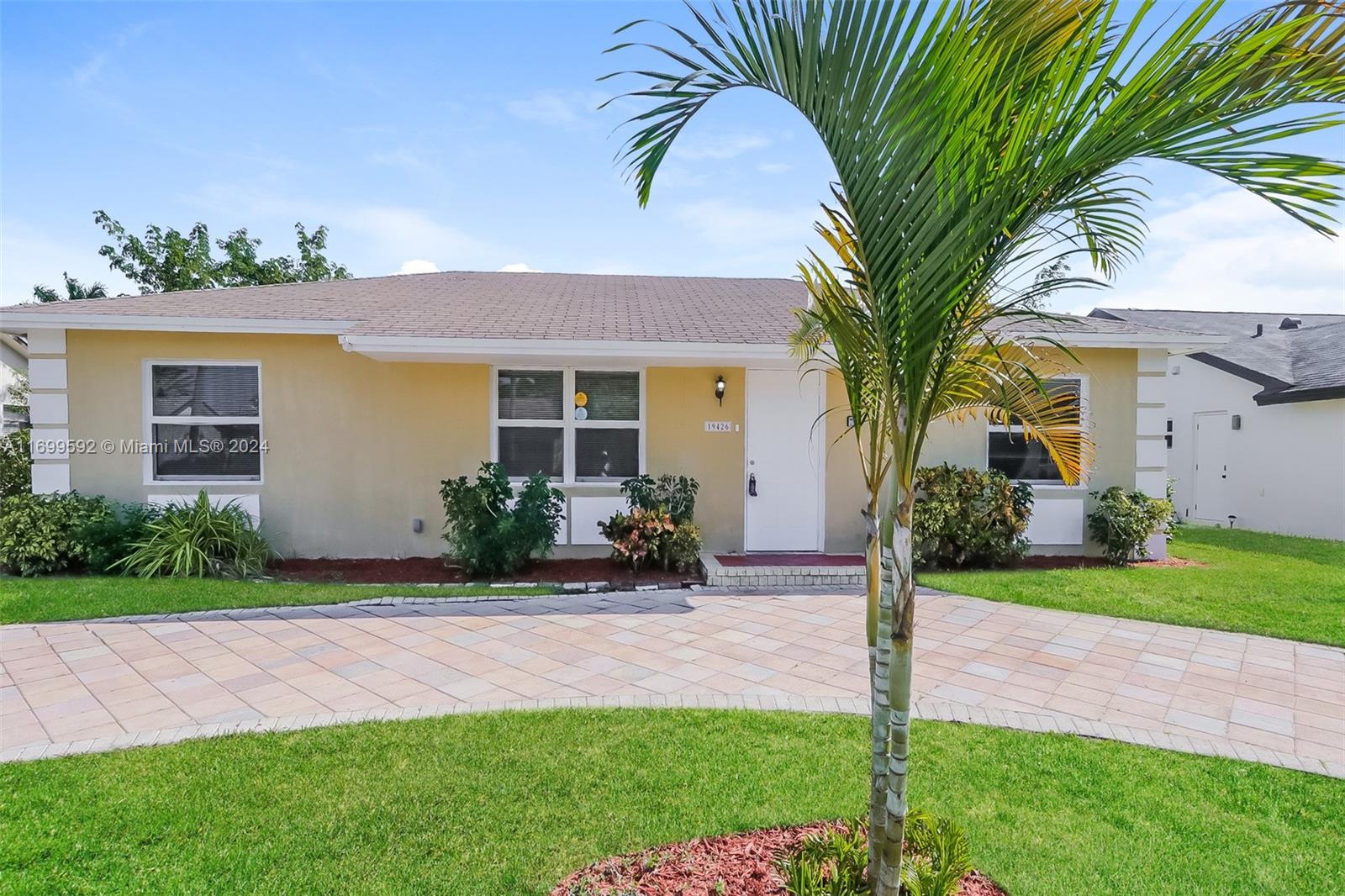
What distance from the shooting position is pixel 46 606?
6340 mm

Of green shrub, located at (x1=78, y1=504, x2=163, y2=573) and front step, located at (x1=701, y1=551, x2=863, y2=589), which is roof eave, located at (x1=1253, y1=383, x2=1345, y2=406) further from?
green shrub, located at (x1=78, y1=504, x2=163, y2=573)

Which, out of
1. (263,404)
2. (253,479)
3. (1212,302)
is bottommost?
(253,479)

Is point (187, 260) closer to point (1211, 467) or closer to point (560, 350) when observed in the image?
point (560, 350)

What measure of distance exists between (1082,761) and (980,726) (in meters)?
0.58

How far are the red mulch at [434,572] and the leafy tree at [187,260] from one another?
17.6 m

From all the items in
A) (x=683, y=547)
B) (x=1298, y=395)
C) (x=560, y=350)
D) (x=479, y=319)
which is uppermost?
(x=479, y=319)

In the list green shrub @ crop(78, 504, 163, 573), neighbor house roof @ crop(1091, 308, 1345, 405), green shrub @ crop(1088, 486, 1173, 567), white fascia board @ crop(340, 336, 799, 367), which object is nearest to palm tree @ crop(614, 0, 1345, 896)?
white fascia board @ crop(340, 336, 799, 367)

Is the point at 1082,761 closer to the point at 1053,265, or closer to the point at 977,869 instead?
the point at 977,869

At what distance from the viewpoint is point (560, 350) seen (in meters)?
7.98

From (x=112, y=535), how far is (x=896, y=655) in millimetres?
9560

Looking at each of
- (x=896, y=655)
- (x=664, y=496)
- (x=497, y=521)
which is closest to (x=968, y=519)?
(x=664, y=496)

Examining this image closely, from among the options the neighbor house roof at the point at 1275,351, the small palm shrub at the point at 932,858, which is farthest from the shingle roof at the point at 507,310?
the neighbor house roof at the point at 1275,351

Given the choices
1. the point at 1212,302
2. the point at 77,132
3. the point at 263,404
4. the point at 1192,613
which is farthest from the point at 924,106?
the point at 1212,302

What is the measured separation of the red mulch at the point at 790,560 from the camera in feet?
27.1
